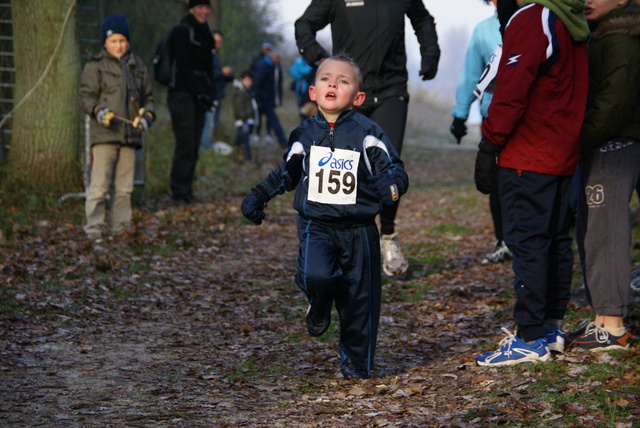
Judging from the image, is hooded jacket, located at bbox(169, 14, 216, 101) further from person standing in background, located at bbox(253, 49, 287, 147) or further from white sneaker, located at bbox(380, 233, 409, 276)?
person standing in background, located at bbox(253, 49, 287, 147)

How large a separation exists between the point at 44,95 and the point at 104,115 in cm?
213

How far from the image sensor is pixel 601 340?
16.0ft

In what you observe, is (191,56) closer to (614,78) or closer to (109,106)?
(109,106)

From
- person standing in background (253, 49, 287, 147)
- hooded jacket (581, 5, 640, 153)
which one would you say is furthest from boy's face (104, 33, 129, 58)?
person standing in background (253, 49, 287, 147)

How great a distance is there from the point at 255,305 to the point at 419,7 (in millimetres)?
3104

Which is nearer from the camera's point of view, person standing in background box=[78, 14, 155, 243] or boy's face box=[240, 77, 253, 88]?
person standing in background box=[78, 14, 155, 243]

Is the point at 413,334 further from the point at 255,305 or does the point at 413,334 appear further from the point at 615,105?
the point at 615,105

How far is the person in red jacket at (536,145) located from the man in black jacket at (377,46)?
7.74ft

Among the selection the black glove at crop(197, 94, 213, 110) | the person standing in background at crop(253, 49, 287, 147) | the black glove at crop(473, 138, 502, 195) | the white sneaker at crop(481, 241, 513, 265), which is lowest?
the white sneaker at crop(481, 241, 513, 265)

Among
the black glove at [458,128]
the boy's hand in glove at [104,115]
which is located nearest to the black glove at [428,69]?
the black glove at [458,128]

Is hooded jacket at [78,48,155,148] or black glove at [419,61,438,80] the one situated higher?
black glove at [419,61,438,80]

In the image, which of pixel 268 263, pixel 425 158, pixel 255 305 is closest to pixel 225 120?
pixel 425 158

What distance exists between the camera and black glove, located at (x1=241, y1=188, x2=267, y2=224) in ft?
15.0

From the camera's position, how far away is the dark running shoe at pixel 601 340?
15.9 feet
